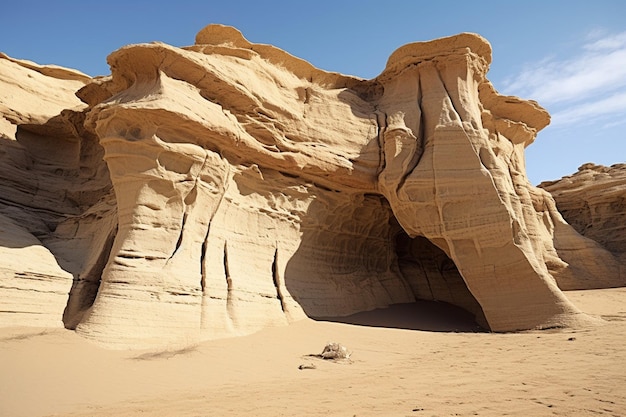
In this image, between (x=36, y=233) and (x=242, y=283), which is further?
(x=36, y=233)

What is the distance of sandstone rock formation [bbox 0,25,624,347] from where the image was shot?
25.6ft

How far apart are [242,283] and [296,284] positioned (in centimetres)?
176

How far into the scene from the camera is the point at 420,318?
39.1 ft

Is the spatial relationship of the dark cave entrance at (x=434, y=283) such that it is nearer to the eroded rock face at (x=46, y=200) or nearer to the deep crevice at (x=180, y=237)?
A: the deep crevice at (x=180, y=237)

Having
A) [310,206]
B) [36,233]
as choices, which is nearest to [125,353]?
[36,233]

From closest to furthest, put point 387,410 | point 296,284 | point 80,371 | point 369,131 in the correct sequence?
1. point 387,410
2. point 80,371
3. point 296,284
4. point 369,131

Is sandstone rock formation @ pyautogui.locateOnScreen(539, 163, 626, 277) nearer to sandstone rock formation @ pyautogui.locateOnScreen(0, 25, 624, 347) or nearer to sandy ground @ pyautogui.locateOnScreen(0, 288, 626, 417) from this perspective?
sandstone rock formation @ pyautogui.locateOnScreen(0, 25, 624, 347)

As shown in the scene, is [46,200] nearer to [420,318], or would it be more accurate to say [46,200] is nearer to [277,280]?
[277,280]

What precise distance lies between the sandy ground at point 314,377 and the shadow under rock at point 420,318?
2308mm

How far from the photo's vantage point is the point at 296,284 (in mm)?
10250

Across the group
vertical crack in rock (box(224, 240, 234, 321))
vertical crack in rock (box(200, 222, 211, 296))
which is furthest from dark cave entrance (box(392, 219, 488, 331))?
vertical crack in rock (box(200, 222, 211, 296))

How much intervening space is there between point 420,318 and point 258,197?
5581 mm

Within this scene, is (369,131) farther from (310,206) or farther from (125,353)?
(125,353)

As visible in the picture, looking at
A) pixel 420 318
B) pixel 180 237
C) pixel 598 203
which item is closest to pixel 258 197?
pixel 180 237
